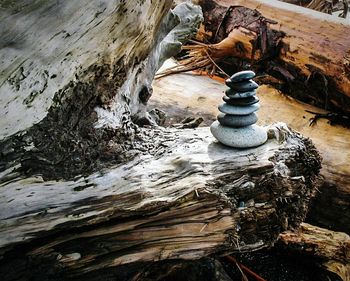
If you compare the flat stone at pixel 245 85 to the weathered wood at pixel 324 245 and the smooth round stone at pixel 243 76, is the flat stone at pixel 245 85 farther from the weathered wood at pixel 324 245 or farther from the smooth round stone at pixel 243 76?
the weathered wood at pixel 324 245

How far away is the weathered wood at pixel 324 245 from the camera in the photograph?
2303 millimetres

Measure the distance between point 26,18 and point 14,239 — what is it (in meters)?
0.70

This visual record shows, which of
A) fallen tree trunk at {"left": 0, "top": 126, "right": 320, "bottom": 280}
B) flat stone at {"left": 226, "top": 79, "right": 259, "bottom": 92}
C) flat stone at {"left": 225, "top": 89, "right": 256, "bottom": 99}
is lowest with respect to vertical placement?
fallen tree trunk at {"left": 0, "top": 126, "right": 320, "bottom": 280}

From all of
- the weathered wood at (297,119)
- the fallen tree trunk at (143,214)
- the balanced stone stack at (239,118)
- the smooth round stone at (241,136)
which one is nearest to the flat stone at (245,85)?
the balanced stone stack at (239,118)

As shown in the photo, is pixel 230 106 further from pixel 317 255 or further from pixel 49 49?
pixel 317 255

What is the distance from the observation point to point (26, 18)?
1.68m

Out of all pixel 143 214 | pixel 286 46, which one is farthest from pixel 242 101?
pixel 286 46

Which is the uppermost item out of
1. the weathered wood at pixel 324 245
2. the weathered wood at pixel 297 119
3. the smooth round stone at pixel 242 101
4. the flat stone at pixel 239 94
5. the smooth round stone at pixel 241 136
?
the flat stone at pixel 239 94

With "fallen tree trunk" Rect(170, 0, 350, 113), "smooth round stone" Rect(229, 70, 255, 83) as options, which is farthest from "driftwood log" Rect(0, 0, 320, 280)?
"fallen tree trunk" Rect(170, 0, 350, 113)

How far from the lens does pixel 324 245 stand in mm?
2352

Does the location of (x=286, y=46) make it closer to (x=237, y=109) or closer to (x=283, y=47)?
(x=283, y=47)

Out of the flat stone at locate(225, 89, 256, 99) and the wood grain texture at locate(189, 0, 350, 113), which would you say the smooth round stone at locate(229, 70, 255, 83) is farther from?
the wood grain texture at locate(189, 0, 350, 113)

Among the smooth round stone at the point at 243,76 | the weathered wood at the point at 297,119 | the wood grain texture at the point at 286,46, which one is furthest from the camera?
the wood grain texture at the point at 286,46

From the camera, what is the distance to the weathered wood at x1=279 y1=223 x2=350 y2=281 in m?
2.30
